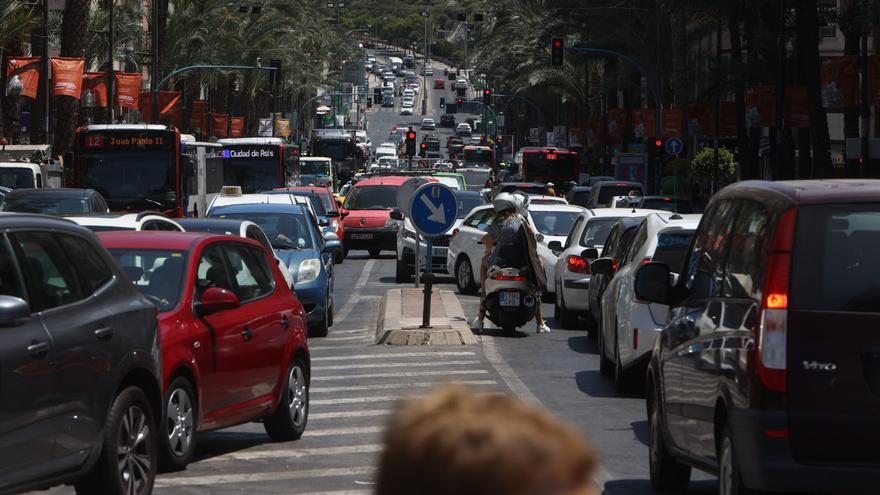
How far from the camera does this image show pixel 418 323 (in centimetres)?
2094

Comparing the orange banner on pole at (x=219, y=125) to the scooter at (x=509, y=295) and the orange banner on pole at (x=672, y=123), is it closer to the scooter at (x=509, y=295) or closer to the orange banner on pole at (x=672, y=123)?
the orange banner on pole at (x=672, y=123)

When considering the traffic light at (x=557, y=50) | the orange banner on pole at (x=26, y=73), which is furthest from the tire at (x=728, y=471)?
the traffic light at (x=557, y=50)

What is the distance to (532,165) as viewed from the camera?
223 feet

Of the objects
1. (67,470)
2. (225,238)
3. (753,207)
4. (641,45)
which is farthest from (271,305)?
(641,45)

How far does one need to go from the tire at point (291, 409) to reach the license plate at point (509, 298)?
8.87 meters

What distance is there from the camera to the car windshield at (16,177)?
3372 cm

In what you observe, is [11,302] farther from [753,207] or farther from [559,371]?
[559,371]

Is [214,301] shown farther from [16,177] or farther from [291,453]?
[16,177]

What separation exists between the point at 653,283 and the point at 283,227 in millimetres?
13838

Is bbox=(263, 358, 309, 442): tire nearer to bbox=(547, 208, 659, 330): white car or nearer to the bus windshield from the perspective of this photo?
bbox=(547, 208, 659, 330): white car

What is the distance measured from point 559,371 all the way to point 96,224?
507 centimetres

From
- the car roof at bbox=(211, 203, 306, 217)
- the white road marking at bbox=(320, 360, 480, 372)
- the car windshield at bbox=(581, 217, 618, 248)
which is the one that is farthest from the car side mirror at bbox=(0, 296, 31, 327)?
the car windshield at bbox=(581, 217, 618, 248)

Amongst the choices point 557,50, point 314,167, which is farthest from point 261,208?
point 314,167

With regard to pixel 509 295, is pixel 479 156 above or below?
above
